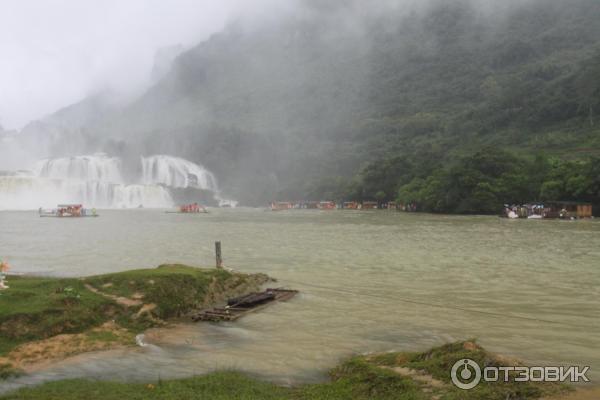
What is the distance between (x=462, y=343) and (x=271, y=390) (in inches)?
132

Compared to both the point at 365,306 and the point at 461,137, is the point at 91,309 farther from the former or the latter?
the point at 461,137

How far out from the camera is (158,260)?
25156 millimetres

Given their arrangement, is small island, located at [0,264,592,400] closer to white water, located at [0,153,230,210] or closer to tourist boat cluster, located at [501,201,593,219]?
tourist boat cluster, located at [501,201,593,219]

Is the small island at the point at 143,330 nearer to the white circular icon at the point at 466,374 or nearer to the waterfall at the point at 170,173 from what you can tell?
the white circular icon at the point at 466,374

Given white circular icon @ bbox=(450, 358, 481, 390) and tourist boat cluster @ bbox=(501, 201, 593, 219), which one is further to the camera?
tourist boat cluster @ bbox=(501, 201, 593, 219)

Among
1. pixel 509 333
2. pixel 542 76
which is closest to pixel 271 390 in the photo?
pixel 509 333

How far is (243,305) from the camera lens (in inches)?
571

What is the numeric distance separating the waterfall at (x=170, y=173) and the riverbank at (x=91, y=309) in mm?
126102

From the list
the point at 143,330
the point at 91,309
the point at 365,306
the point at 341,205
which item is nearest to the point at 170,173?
the point at 341,205

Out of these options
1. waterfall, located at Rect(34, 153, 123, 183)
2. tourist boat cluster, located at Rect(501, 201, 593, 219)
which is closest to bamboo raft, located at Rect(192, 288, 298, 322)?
tourist boat cluster, located at Rect(501, 201, 593, 219)

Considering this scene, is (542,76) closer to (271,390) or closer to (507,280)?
(507,280)

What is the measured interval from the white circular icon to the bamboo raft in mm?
6665

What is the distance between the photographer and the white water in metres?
106

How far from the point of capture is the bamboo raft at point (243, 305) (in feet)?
42.9
